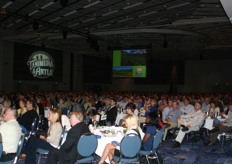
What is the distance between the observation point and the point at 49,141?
18.0 ft

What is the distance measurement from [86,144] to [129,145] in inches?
27.9

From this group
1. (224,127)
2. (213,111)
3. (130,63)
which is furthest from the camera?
(130,63)

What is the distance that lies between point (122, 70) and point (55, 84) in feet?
42.5

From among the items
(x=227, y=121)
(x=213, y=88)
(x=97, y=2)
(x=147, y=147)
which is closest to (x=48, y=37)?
(x=97, y=2)

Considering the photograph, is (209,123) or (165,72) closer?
(209,123)

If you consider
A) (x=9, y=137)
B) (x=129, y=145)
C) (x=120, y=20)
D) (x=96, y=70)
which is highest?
(x=120, y=20)

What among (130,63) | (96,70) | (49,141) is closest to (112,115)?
(49,141)

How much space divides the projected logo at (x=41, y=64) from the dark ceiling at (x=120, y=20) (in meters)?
2.76

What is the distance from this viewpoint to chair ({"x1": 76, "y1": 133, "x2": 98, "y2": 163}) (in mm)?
4594

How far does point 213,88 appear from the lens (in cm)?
3697

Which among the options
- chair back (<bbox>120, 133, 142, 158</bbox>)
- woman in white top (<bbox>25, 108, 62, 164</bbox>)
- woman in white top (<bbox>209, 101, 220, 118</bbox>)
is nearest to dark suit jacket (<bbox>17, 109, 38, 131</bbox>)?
woman in white top (<bbox>25, 108, 62, 164</bbox>)

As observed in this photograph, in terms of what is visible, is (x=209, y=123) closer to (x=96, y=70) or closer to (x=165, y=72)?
(x=96, y=70)

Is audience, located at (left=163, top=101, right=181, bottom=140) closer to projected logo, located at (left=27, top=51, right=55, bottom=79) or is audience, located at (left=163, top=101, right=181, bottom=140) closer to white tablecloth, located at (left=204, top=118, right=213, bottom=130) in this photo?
white tablecloth, located at (left=204, top=118, right=213, bottom=130)

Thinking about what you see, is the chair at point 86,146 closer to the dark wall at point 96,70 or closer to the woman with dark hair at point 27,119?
the woman with dark hair at point 27,119
